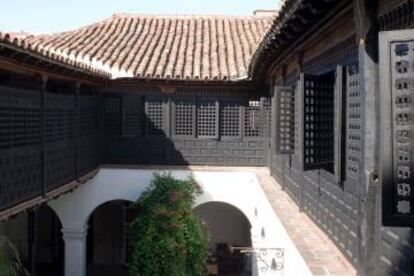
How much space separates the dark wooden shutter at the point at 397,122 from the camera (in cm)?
262

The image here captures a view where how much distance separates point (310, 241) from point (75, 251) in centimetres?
831

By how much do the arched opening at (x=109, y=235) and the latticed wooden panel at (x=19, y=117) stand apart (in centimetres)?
781

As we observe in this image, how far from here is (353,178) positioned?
511 centimetres

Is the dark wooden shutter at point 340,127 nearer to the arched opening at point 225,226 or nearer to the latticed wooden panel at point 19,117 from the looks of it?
the latticed wooden panel at point 19,117

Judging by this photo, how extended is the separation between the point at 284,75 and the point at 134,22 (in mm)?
9097

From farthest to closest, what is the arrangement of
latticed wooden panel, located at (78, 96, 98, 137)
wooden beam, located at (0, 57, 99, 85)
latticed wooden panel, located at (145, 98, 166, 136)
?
latticed wooden panel, located at (145, 98, 166, 136), latticed wooden panel, located at (78, 96, 98, 137), wooden beam, located at (0, 57, 99, 85)

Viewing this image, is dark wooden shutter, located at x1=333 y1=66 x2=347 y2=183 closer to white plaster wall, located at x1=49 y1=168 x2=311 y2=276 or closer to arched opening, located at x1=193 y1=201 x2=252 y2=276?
white plaster wall, located at x1=49 y1=168 x2=311 y2=276

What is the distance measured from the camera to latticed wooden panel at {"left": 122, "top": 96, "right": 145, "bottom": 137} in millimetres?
14180

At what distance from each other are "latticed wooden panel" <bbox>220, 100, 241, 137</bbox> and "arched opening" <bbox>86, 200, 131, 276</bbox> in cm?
441

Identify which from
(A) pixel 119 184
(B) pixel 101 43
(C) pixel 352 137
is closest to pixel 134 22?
(B) pixel 101 43

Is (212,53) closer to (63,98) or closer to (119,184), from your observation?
(119,184)

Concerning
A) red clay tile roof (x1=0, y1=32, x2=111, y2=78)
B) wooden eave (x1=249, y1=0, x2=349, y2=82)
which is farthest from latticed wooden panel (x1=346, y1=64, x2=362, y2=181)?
red clay tile roof (x1=0, y1=32, x2=111, y2=78)

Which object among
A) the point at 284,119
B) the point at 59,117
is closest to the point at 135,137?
the point at 59,117

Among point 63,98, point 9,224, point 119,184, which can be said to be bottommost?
point 9,224
